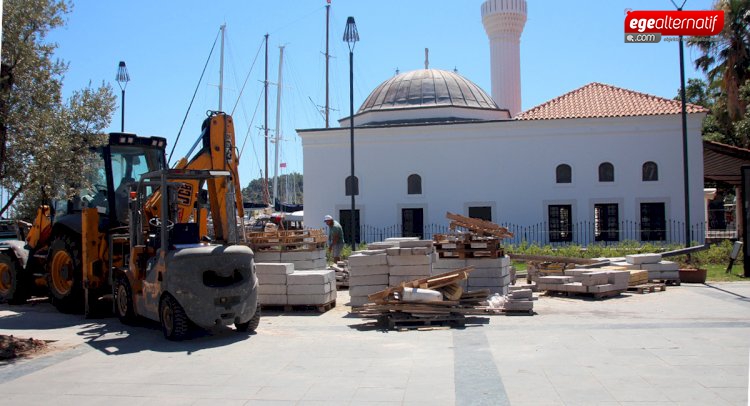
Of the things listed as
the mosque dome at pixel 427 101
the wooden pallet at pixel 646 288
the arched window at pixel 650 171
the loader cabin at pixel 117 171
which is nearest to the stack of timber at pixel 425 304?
the loader cabin at pixel 117 171

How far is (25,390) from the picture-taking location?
26.2 ft

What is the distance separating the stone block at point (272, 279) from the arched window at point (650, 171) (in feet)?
82.6

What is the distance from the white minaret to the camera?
1700 inches

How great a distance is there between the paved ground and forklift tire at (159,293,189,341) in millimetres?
237

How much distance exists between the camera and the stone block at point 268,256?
15.4 meters

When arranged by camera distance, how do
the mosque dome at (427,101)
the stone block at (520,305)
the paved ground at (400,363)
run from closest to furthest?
the paved ground at (400,363), the stone block at (520,305), the mosque dome at (427,101)

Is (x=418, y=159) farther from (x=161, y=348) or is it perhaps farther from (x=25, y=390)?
(x=25, y=390)

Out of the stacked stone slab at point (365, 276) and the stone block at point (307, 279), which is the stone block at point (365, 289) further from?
the stone block at point (307, 279)

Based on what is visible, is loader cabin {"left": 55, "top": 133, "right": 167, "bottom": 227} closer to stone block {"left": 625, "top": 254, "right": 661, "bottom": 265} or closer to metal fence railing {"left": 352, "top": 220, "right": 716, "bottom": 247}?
stone block {"left": 625, "top": 254, "right": 661, "bottom": 265}

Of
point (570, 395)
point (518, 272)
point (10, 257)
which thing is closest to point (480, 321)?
point (570, 395)

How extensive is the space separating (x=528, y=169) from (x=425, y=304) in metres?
24.2

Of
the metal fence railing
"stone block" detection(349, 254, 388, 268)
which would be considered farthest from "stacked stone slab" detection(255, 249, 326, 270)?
the metal fence railing

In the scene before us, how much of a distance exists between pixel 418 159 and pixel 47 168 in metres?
27.4

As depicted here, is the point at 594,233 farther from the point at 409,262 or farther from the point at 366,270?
the point at 366,270
